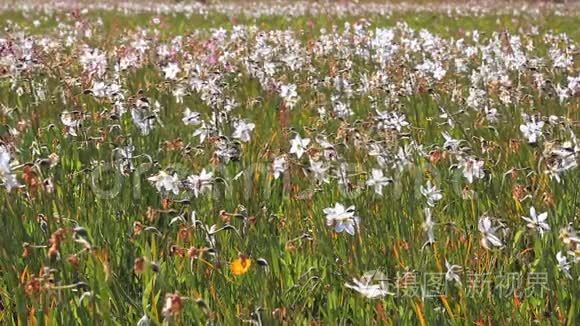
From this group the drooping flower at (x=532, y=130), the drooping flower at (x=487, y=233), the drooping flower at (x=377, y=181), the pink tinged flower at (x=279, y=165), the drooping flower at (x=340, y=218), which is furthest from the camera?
the drooping flower at (x=532, y=130)

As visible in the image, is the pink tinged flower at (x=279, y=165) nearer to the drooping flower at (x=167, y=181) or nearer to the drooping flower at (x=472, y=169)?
the drooping flower at (x=167, y=181)

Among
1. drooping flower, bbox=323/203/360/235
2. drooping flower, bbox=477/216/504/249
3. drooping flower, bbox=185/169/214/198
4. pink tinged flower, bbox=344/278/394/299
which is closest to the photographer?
pink tinged flower, bbox=344/278/394/299

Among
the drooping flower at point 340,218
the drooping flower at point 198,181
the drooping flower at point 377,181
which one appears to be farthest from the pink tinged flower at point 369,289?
the drooping flower at point 198,181

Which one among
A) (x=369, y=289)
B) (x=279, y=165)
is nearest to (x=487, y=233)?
(x=369, y=289)

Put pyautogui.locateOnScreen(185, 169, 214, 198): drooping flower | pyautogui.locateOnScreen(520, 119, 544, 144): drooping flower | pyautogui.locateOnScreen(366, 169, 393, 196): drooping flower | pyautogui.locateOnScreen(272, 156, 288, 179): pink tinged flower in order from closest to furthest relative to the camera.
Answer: pyautogui.locateOnScreen(185, 169, 214, 198): drooping flower, pyautogui.locateOnScreen(366, 169, 393, 196): drooping flower, pyautogui.locateOnScreen(272, 156, 288, 179): pink tinged flower, pyautogui.locateOnScreen(520, 119, 544, 144): drooping flower

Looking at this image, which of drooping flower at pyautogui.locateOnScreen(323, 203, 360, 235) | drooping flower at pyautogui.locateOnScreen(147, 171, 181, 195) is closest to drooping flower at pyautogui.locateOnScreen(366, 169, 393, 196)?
drooping flower at pyautogui.locateOnScreen(323, 203, 360, 235)

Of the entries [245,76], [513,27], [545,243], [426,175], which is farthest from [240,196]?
[513,27]

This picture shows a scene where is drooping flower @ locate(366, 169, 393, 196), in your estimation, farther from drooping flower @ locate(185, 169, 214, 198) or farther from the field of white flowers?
drooping flower @ locate(185, 169, 214, 198)

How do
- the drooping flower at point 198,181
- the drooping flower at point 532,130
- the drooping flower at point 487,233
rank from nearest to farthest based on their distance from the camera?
the drooping flower at point 487,233 < the drooping flower at point 198,181 < the drooping flower at point 532,130

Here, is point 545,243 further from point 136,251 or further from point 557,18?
point 557,18

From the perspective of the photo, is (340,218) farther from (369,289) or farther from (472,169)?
(472,169)

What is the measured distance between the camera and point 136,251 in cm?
339

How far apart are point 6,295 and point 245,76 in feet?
18.5

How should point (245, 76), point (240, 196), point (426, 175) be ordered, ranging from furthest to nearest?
point (245, 76)
point (426, 175)
point (240, 196)
